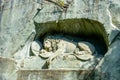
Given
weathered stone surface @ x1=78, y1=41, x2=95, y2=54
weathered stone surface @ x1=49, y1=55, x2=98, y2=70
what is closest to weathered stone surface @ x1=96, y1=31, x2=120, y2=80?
weathered stone surface @ x1=49, y1=55, x2=98, y2=70

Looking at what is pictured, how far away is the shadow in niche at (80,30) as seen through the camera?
11867 mm

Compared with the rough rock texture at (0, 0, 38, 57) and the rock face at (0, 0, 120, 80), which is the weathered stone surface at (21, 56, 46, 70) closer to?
the rock face at (0, 0, 120, 80)

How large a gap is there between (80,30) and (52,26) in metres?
0.79

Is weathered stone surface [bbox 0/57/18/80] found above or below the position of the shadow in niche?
below

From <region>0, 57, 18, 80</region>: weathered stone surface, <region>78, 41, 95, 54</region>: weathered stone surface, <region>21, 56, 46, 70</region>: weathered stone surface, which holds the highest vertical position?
<region>78, 41, 95, 54</region>: weathered stone surface

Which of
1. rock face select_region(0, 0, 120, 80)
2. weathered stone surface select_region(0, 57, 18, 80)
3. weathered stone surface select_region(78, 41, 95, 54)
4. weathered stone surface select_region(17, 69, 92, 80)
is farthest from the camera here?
weathered stone surface select_region(78, 41, 95, 54)

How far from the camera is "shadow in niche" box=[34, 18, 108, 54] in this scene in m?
11.9

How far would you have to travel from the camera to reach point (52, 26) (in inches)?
486

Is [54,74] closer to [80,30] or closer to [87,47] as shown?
[87,47]

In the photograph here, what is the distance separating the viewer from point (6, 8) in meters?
13.2

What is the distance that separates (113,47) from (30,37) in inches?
102

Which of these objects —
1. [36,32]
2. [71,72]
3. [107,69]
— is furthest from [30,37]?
[107,69]

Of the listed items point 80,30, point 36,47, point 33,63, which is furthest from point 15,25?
point 80,30

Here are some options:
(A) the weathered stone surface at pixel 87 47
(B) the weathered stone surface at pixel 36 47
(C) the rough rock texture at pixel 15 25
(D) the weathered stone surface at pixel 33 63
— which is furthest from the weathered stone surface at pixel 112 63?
(C) the rough rock texture at pixel 15 25
